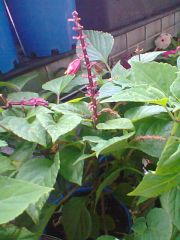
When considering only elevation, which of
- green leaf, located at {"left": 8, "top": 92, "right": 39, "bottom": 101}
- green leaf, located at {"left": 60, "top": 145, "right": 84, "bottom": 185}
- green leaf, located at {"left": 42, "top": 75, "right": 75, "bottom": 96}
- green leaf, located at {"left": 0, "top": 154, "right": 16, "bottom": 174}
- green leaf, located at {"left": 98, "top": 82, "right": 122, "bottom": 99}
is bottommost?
green leaf, located at {"left": 60, "top": 145, "right": 84, "bottom": 185}

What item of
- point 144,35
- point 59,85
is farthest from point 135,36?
point 59,85

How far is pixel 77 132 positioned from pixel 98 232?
0.20m

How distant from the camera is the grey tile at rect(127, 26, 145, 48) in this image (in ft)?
4.25

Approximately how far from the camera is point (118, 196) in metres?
0.61

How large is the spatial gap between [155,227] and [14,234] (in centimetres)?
19

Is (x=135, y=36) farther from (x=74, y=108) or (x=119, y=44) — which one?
(x=74, y=108)

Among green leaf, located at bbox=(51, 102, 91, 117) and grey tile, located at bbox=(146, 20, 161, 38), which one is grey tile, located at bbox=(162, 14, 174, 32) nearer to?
grey tile, located at bbox=(146, 20, 161, 38)

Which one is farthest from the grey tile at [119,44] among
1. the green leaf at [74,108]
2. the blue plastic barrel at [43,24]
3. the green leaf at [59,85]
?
the green leaf at [74,108]

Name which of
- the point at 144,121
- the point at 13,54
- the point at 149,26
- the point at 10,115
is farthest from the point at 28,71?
the point at 149,26

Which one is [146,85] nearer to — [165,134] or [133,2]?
[165,134]

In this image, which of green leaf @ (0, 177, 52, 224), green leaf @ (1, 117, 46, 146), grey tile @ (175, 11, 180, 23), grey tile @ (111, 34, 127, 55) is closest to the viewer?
green leaf @ (0, 177, 52, 224)

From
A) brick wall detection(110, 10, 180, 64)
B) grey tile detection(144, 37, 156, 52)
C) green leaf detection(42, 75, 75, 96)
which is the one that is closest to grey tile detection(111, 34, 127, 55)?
brick wall detection(110, 10, 180, 64)

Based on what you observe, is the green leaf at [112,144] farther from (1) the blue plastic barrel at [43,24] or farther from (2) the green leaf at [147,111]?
(1) the blue plastic barrel at [43,24]

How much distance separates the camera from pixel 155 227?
432mm
